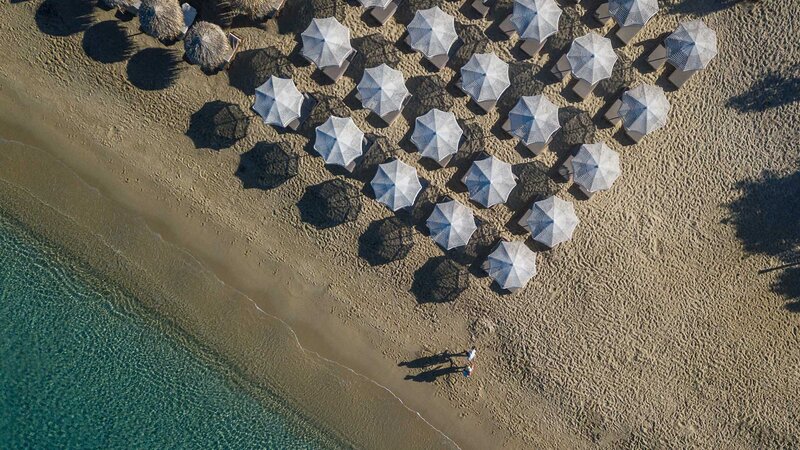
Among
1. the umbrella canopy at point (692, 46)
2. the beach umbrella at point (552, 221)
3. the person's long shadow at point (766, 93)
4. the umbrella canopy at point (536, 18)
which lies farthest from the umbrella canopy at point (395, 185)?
the person's long shadow at point (766, 93)

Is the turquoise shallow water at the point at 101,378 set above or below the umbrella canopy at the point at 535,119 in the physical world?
below

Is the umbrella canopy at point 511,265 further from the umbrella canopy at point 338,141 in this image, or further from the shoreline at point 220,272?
the umbrella canopy at point 338,141

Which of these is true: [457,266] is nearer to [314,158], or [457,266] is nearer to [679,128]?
[314,158]

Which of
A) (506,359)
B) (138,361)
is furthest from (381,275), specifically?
(138,361)

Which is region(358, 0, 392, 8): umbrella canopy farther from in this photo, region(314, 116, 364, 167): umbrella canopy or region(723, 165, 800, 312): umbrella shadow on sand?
region(723, 165, 800, 312): umbrella shadow on sand

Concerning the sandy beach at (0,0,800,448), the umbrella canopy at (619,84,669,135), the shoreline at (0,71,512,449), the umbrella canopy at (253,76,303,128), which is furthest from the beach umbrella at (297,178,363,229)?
the umbrella canopy at (619,84,669,135)

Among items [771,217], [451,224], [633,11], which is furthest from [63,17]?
[771,217]
